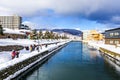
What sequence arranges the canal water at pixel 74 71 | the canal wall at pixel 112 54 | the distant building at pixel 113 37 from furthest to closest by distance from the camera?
the distant building at pixel 113 37 → the canal wall at pixel 112 54 → the canal water at pixel 74 71

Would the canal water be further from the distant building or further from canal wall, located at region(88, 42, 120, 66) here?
the distant building

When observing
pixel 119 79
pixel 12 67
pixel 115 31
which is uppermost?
pixel 115 31

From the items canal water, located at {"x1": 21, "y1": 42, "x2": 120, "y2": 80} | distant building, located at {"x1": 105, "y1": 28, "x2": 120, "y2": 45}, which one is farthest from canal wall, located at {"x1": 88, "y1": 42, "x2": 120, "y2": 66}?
distant building, located at {"x1": 105, "y1": 28, "x2": 120, "y2": 45}

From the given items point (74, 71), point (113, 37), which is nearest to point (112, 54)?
point (74, 71)

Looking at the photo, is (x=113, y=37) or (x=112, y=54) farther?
(x=113, y=37)

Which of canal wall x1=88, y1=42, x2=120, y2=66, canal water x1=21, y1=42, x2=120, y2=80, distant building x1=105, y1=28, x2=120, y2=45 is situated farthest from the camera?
distant building x1=105, y1=28, x2=120, y2=45

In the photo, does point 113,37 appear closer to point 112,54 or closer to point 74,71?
point 112,54

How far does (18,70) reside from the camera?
30.1 m

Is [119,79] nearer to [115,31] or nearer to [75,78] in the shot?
[75,78]

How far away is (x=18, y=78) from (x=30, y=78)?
2591mm

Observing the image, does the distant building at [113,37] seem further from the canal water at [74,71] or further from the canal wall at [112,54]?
the canal water at [74,71]

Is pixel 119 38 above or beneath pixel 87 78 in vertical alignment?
above

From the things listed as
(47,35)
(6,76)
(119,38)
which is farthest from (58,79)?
(47,35)

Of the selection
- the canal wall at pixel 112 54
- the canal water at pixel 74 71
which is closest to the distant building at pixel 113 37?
the canal wall at pixel 112 54
